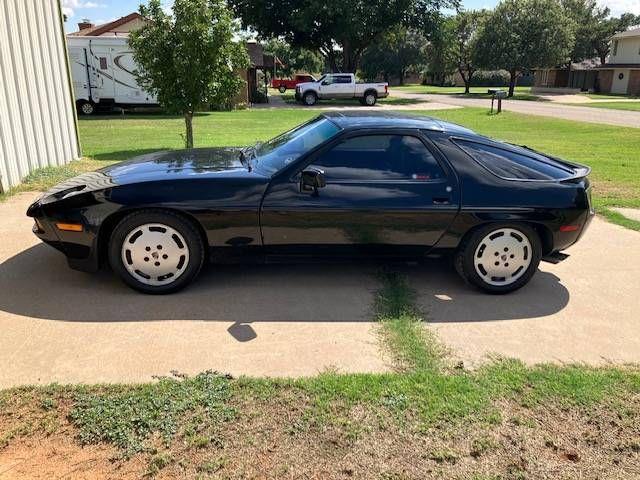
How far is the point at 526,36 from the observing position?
47219 mm

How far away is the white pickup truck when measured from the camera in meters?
31.4

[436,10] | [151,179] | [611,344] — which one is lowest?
[611,344]

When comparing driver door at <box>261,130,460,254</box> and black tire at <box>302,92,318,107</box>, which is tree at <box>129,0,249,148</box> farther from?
black tire at <box>302,92,318,107</box>

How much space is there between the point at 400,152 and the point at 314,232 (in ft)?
3.13

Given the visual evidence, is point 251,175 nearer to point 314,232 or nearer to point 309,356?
point 314,232

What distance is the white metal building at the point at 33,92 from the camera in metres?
7.41

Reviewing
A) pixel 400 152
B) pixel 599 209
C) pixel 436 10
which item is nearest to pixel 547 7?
pixel 436 10

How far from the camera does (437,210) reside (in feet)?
13.8

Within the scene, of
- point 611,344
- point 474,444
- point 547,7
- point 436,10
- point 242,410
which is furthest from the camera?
point 547,7

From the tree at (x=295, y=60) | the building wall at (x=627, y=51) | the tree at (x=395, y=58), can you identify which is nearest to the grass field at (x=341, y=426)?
the building wall at (x=627, y=51)

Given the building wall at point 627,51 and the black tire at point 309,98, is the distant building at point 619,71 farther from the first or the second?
the black tire at point 309,98

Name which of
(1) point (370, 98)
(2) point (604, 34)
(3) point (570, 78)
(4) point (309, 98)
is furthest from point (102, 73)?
(2) point (604, 34)

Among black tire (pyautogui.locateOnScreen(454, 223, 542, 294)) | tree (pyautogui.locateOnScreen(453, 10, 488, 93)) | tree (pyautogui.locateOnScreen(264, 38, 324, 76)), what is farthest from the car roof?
tree (pyautogui.locateOnScreen(264, 38, 324, 76))

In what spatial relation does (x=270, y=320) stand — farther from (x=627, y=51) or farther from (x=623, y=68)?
(x=627, y=51)
